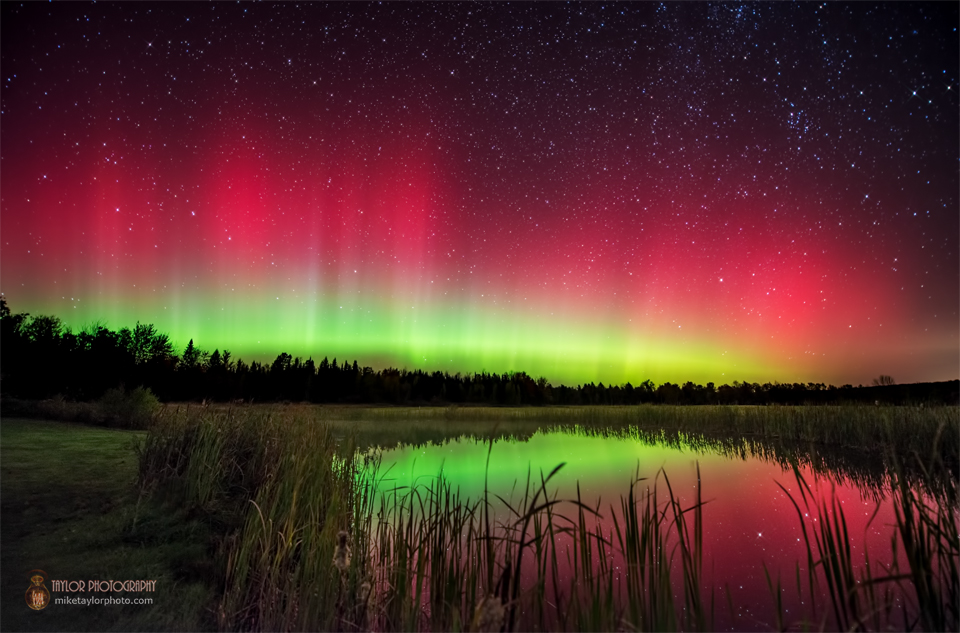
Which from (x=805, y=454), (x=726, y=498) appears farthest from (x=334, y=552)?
(x=805, y=454)

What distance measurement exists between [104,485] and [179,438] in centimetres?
93

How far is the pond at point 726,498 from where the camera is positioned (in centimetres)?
367

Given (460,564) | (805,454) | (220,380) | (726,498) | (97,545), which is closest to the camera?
(460,564)

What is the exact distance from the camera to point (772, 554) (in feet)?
16.5

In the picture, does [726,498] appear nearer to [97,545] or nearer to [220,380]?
[97,545]

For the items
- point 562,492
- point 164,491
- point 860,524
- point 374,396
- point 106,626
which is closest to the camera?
point 106,626

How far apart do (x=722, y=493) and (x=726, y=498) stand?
41 centimetres

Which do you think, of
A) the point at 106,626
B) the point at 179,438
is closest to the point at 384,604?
the point at 106,626

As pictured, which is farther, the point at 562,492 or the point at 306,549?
the point at 562,492

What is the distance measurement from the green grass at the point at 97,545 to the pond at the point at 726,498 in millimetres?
2451

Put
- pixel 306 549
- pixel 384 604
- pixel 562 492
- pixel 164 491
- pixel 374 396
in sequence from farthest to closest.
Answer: pixel 374 396
pixel 562 492
pixel 164 491
pixel 306 549
pixel 384 604

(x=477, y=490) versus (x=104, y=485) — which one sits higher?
(x=104, y=485)

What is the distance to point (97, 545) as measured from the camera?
4109mm

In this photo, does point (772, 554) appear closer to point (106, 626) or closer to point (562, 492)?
point (562, 492)
